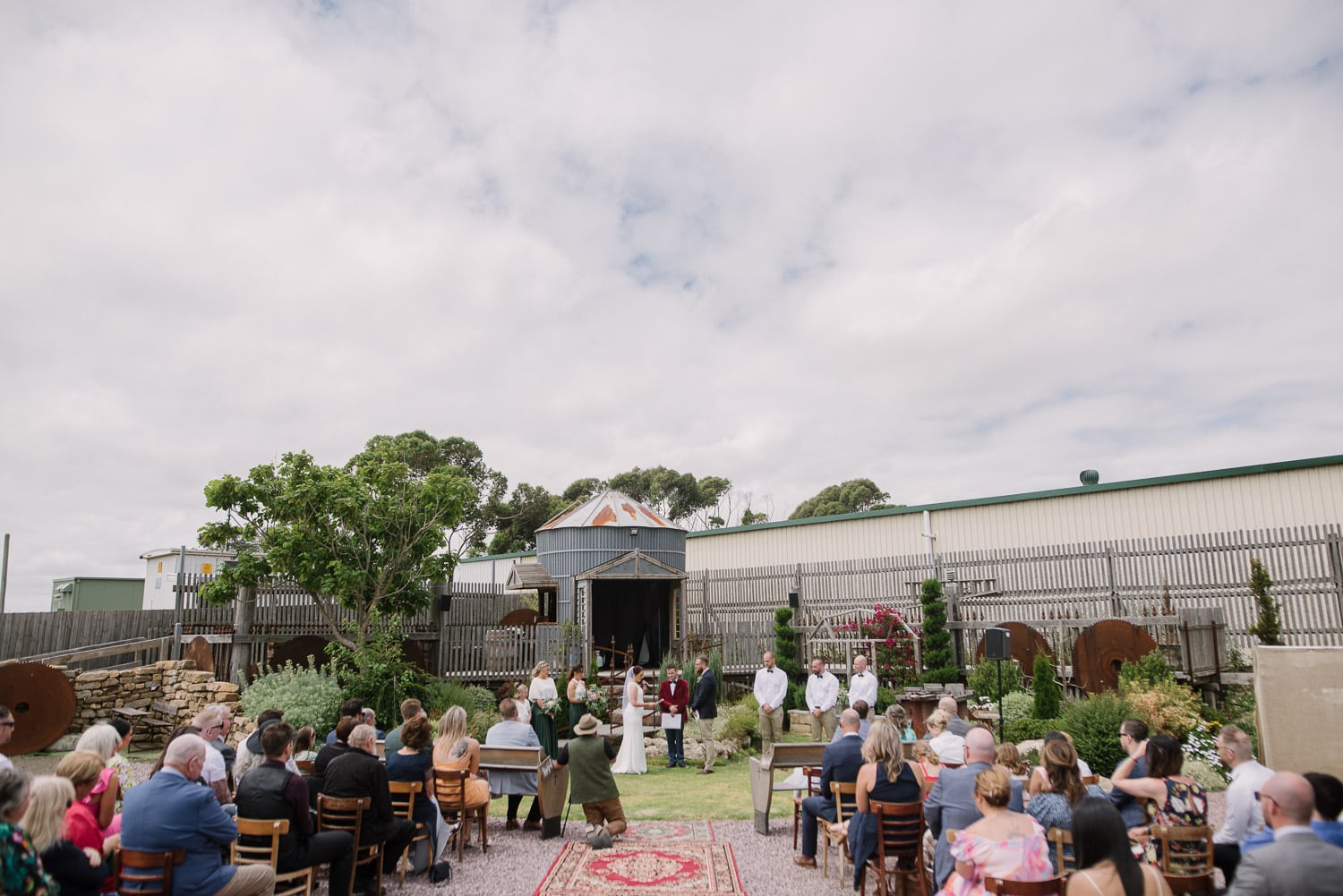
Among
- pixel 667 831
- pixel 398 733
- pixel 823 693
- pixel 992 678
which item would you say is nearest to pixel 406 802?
pixel 398 733

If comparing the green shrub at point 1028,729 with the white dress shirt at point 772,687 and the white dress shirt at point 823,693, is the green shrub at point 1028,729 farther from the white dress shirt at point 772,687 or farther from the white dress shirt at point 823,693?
the white dress shirt at point 772,687

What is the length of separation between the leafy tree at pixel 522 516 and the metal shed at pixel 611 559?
79.4ft

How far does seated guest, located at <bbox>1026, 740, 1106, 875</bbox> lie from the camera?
16.4 feet

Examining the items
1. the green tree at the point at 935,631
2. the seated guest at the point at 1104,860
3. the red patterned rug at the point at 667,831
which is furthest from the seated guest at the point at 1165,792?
the green tree at the point at 935,631

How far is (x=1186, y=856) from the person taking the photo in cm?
491

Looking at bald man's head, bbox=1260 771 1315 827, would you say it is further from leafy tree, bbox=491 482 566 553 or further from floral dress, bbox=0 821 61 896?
leafy tree, bbox=491 482 566 553

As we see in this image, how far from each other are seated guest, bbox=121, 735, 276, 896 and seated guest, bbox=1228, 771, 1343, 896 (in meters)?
5.18

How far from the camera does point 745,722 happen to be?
1269 centimetres

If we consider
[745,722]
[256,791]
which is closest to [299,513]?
[745,722]

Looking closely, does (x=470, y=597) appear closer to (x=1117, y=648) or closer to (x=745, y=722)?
(x=745, y=722)

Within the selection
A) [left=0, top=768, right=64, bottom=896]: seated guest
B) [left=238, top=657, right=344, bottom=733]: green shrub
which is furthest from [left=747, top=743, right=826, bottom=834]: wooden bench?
[left=238, top=657, right=344, bottom=733]: green shrub

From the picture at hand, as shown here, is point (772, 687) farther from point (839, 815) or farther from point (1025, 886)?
point (1025, 886)

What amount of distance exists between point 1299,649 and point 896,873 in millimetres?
4759

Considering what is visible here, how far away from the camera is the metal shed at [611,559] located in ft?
60.3
